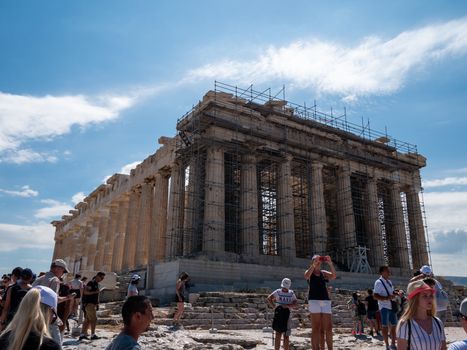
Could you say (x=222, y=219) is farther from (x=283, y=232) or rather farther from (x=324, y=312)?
(x=324, y=312)

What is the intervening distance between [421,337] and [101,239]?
141 ft

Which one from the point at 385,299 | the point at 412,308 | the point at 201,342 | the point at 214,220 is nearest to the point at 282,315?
the point at 385,299

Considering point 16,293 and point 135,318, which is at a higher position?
point 16,293

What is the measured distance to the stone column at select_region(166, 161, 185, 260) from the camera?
30.8 metres

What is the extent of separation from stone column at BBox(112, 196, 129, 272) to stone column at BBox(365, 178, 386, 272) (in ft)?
68.6

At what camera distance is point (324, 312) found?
26.4ft

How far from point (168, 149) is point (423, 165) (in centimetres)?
2341

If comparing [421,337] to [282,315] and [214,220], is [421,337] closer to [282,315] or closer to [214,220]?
[282,315]

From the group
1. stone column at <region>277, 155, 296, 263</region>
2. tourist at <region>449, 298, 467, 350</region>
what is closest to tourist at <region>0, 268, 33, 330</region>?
tourist at <region>449, 298, 467, 350</region>

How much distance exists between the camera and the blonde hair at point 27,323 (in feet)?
10.1

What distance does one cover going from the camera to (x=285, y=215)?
104 ft

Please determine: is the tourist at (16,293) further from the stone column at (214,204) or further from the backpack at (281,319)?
the stone column at (214,204)

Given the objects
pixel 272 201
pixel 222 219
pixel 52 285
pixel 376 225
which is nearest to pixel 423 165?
pixel 376 225

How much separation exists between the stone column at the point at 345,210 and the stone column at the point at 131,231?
55.7 ft
